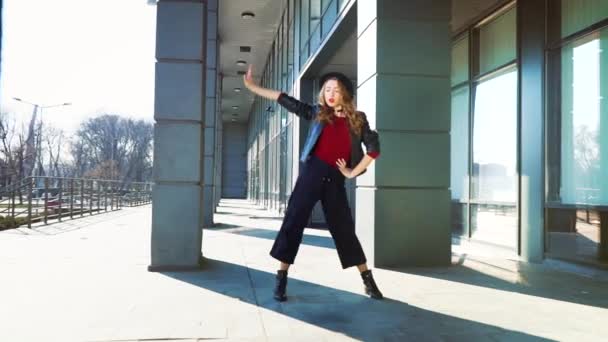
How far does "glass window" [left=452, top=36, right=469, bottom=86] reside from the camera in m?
8.98

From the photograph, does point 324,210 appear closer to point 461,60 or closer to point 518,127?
point 518,127

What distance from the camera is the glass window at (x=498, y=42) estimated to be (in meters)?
7.58

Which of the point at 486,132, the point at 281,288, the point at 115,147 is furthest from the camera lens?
the point at 115,147

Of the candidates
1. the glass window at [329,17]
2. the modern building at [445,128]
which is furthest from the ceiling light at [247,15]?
the modern building at [445,128]

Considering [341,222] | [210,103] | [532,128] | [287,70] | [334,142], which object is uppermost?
[287,70]

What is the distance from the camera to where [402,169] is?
5.93 meters

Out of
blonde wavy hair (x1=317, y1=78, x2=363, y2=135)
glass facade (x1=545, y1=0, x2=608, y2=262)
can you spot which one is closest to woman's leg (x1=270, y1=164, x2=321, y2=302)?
blonde wavy hair (x1=317, y1=78, x2=363, y2=135)

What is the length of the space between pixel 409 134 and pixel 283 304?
9.72ft

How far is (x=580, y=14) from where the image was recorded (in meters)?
6.21

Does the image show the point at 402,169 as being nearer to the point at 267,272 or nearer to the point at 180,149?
the point at 267,272

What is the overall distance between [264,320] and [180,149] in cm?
280

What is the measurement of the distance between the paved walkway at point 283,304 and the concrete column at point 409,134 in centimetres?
44

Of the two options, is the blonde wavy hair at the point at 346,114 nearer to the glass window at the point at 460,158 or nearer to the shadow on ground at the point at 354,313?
the shadow on ground at the point at 354,313

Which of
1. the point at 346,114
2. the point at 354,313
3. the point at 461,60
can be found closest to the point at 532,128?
the point at 461,60
